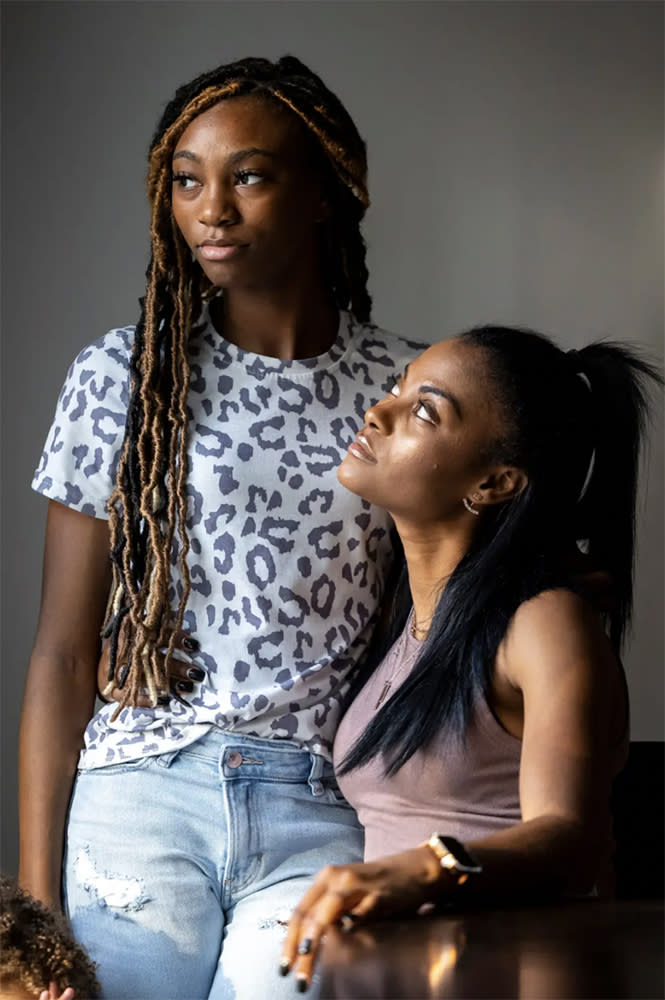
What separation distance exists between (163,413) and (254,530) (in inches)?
6.5

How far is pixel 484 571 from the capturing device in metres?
1.29

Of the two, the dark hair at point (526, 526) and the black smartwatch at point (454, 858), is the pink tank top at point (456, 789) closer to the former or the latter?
the dark hair at point (526, 526)

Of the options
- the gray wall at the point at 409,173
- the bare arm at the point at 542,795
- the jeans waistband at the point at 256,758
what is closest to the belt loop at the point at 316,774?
the jeans waistband at the point at 256,758

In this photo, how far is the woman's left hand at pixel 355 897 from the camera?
2.14 ft

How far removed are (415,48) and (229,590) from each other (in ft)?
4.23

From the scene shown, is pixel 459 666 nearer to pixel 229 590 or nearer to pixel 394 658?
pixel 394 658

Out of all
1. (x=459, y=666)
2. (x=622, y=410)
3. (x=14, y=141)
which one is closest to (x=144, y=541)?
(x=459, y=666)

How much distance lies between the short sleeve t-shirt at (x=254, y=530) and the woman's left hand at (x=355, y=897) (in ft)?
2.16

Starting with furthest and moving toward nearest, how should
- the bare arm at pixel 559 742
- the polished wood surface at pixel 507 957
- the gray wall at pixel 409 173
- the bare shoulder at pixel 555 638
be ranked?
1. the gray wall at pixel 409 173
2. the bare shoulder at pixel 555 638
3. the bare arm at pixel 559 742
4. the polished wood surface at pixel 507 957

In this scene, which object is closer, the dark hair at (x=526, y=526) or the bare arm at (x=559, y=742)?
the bare arm at (x=559, y=742)

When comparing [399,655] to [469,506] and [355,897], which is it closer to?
[469,506]

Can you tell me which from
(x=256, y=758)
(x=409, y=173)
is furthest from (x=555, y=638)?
(x=409, y=173)

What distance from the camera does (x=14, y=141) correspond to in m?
2.21

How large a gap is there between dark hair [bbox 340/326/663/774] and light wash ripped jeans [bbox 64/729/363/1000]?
0.30ft
